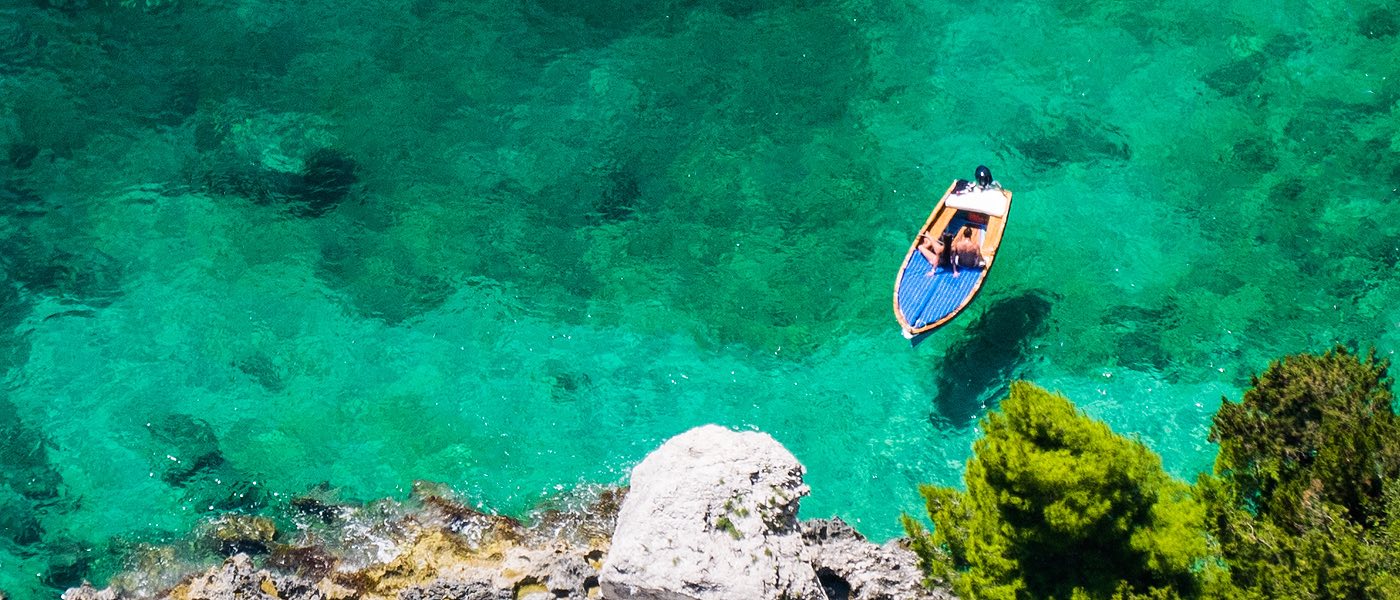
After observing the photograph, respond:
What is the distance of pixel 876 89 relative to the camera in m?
26.3

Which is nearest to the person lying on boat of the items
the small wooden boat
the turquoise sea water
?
the small wooden boat

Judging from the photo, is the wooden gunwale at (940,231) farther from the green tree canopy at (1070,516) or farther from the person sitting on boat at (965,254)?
the green tree canopy at (1070,516)

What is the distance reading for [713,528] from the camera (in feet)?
52.0

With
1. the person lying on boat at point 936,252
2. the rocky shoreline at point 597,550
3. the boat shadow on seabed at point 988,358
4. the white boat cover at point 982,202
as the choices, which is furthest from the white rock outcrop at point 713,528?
the white boat cover at point 982,202

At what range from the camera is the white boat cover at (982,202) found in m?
22.2

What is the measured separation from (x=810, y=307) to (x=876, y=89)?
6.22 meters

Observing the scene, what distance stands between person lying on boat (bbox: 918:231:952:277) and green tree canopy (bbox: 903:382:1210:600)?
6.27m

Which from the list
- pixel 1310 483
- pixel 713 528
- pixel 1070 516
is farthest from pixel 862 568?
pixel 1310 483

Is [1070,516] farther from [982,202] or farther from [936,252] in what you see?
[982,202]

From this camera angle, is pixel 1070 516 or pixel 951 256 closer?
pixel 1070 516

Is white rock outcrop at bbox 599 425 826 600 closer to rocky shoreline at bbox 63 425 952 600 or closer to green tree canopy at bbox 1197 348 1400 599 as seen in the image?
rocky shoreline at bbox 63 425 952 600

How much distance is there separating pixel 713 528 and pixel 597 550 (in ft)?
9.81

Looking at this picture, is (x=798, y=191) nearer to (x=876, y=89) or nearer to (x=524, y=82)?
(x=876, y=89)

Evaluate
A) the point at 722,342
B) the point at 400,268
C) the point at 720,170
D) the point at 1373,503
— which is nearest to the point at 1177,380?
the point at 1373,503
